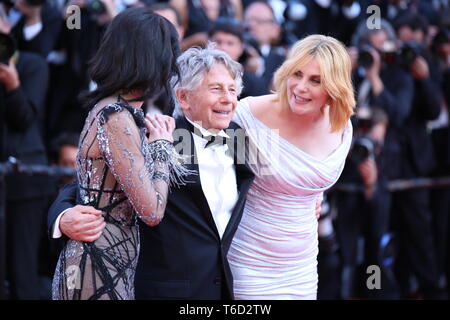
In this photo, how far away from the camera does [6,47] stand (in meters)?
4.34

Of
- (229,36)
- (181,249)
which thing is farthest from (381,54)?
(181,249)

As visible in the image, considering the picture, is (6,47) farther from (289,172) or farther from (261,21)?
(261,21)

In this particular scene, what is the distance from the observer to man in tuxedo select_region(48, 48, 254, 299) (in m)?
3.07

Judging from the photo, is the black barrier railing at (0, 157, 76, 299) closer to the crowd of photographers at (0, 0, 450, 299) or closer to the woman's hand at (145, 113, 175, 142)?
the crowd of photographers at (0, 0, 450, 299)

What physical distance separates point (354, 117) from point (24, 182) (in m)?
2.33

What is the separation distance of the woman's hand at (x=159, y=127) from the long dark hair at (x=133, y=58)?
0.38ft

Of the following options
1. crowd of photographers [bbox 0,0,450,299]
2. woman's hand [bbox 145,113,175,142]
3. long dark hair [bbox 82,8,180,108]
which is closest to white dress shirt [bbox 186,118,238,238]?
woman's hand [bbox 145,113,175,142]

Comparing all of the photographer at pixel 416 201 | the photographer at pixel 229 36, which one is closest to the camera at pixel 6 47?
the photographer at pixel 229 36

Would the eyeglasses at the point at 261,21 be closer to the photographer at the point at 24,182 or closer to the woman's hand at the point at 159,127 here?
the photographer at the point at 24,182

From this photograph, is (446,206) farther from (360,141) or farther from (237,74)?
(237,74)

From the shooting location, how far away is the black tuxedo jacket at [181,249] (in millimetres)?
3064
